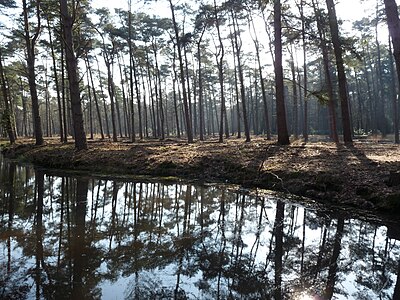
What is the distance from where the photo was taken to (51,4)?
1636 cm

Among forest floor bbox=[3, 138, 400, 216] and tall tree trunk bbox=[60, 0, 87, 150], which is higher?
tall tree trunk bbox=[60, 0, 87, 150]

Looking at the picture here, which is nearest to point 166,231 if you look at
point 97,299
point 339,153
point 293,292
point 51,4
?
point 97,299

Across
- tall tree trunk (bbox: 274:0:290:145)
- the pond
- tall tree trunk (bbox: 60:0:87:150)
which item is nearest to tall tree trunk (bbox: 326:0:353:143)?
tall tree trunk (bbox: 274:0:290:145)

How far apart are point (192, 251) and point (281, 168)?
5132 mm

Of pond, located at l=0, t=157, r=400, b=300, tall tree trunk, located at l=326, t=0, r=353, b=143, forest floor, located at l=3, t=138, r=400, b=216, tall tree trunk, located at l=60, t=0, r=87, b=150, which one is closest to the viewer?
pond, located at l=0, t=157, r=400, b=300

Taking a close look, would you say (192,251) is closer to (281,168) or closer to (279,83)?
(281,168)

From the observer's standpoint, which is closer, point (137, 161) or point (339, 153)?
point (339, 153)

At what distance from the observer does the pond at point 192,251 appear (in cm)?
360

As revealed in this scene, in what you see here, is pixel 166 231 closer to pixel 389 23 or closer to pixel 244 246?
pixel 244 246

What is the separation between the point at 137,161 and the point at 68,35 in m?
7.78

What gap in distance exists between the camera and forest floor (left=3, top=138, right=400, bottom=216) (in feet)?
22.4

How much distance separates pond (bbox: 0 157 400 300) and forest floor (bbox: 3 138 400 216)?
2.67 ft

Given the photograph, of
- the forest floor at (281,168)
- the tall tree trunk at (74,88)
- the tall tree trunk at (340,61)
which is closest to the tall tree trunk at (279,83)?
the forest floor at (281,168)

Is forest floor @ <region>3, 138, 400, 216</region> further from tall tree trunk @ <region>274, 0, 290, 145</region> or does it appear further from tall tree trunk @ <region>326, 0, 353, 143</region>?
tall tree trunk @ <region>326, 0, 353, 143</region>
